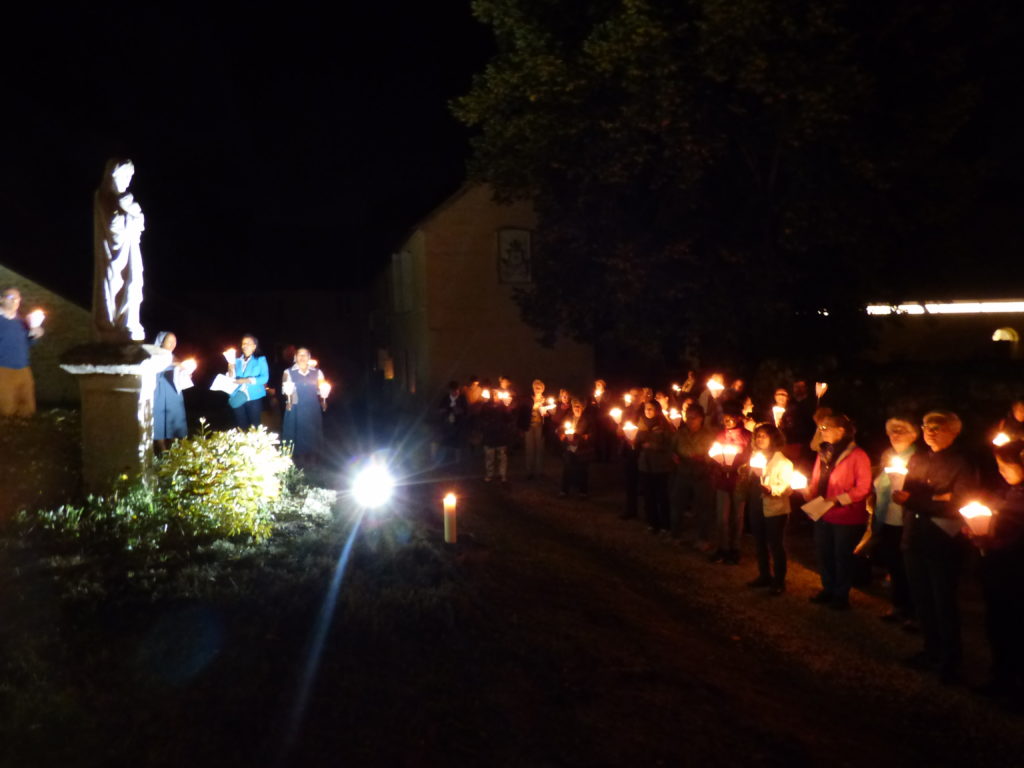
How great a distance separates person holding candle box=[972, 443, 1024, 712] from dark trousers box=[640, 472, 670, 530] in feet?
18.8

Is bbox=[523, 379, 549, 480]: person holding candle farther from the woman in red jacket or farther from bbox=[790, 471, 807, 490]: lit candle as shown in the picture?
the woman in red jacket

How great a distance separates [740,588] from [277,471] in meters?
4.93

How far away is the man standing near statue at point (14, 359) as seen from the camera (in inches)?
416

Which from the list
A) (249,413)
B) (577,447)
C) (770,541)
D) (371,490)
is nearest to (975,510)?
(770,541)

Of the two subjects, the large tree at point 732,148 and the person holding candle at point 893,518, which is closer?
the person holding candle at point 893,518

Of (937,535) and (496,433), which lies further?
(496,433)

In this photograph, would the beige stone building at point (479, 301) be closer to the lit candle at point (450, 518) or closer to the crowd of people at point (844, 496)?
the crowd of people at point (844, 496)

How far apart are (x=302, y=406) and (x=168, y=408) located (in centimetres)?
190

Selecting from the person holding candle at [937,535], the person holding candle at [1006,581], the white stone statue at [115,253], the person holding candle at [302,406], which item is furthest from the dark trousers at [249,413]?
the person holding candle at [1006,581]

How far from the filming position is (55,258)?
1278 inches

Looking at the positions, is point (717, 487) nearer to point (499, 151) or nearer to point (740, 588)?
point (740, 588)

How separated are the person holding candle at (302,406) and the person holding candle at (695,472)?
185 inches

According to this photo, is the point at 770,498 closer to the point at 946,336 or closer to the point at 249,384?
the point at 249,384

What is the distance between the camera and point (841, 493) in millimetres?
8719
